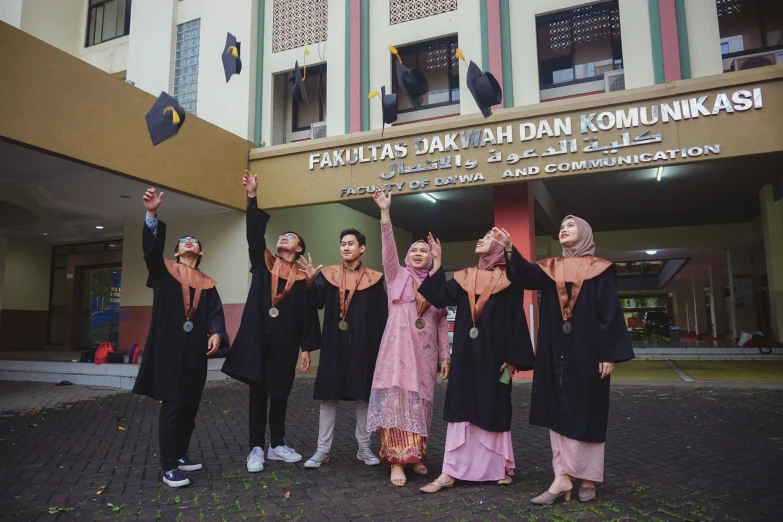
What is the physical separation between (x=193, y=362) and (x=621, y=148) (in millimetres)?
6632

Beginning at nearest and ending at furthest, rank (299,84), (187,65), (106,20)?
1. (299,84)
2. (187,65)
3. (106,20)

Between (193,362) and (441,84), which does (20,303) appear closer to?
(441,84)

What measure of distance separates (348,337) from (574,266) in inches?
68.6

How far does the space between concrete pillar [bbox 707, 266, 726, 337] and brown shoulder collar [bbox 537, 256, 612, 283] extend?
65.3 feet

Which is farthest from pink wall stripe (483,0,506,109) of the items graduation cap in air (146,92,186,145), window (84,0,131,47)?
window (84,0,131,47)

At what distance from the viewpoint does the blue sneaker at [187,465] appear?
3852 mm

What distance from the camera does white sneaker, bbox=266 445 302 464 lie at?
4062mm

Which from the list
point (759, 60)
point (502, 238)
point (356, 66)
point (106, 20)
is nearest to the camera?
point (502, 238)

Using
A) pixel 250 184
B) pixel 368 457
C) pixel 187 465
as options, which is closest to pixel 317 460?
pixel 368 457

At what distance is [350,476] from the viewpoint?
3.72 meters

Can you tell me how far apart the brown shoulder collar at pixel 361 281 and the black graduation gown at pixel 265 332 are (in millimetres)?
232

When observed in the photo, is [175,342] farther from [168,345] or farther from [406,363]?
[406,363]

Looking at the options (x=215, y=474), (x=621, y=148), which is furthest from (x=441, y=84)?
(x=215, y=474)

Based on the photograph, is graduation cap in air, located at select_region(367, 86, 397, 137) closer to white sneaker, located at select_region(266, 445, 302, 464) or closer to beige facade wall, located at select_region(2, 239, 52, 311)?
white sneaker, located at select_region(266, 445, 302, 464)
